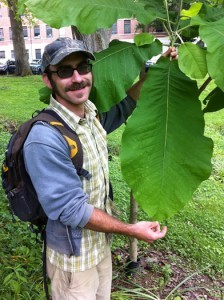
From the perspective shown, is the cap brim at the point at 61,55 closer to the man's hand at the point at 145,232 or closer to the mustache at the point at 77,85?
the mustache at the point at 77,85

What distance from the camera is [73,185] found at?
5.70 feet

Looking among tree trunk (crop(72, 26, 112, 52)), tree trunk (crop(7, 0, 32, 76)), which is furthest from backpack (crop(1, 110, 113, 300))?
tree trunk (crop(7, 0, 32, 76))

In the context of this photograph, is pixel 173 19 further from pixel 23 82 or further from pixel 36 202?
pixel 23 82

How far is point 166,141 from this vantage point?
Result: 5.22ft

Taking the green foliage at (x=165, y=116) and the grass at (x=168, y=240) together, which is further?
the grass at (x=168, y=240)

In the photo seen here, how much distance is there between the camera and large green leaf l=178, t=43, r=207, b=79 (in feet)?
4.96

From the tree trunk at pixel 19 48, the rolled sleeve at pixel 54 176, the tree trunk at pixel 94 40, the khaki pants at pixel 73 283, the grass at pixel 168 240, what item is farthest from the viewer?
the tree trunk at pixel 19 48

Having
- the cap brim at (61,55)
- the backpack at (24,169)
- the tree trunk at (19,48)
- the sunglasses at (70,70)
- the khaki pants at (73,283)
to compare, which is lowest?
the tree trunk at (19,48)

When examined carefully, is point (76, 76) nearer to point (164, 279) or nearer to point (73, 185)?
point (73, 185)

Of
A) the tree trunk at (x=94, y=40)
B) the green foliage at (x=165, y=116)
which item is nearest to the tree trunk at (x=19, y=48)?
the tree trunk at (x=94, y=40)

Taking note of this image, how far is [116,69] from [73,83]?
0.21 meters

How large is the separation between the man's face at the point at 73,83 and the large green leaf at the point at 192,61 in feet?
1.61

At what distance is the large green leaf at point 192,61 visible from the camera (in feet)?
4.96

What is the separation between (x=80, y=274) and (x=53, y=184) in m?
0.60
